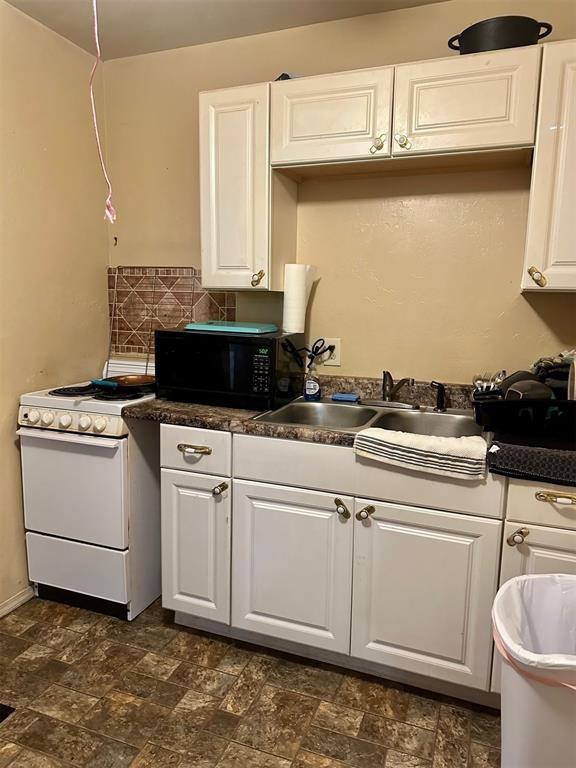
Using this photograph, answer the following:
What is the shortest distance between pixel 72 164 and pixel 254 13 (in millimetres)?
1047

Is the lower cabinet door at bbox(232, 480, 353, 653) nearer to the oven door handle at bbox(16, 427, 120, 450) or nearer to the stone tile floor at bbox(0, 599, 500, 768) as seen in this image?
the stone tile floor at bbox(0, 599, 500, 768)

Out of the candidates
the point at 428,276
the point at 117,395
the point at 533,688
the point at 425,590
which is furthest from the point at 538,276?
the point at 117,395

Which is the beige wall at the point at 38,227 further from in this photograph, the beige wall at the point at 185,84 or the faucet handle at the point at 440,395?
the faucet handle at the point at 440,395

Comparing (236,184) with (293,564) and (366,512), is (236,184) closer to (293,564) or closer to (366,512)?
(366,512)

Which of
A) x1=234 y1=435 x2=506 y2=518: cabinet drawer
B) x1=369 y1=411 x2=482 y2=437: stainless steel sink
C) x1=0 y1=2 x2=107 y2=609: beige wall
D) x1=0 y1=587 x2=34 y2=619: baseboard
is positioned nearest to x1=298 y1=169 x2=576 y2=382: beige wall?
x1=369 y1=411 x2=482 y2=437: stainless steel sink

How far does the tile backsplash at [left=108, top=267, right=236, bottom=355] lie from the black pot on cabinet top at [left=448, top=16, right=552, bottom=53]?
4.56 feet

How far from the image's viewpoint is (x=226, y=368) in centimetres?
212

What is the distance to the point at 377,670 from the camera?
6.27 ft

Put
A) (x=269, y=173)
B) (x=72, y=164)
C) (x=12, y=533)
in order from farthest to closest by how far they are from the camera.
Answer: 1. (x=72, y=164)
2. (x=12, y=533)
3. (x=269, y=173)

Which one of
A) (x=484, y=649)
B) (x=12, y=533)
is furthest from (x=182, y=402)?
(x=484, y=649)

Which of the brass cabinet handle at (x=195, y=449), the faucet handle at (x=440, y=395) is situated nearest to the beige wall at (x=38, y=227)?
the brass cabinet handle at (x=195, y=449)

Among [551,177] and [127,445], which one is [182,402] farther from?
[551,177]

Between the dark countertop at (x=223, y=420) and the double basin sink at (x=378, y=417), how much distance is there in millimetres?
75

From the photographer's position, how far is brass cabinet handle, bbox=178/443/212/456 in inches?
76.7
